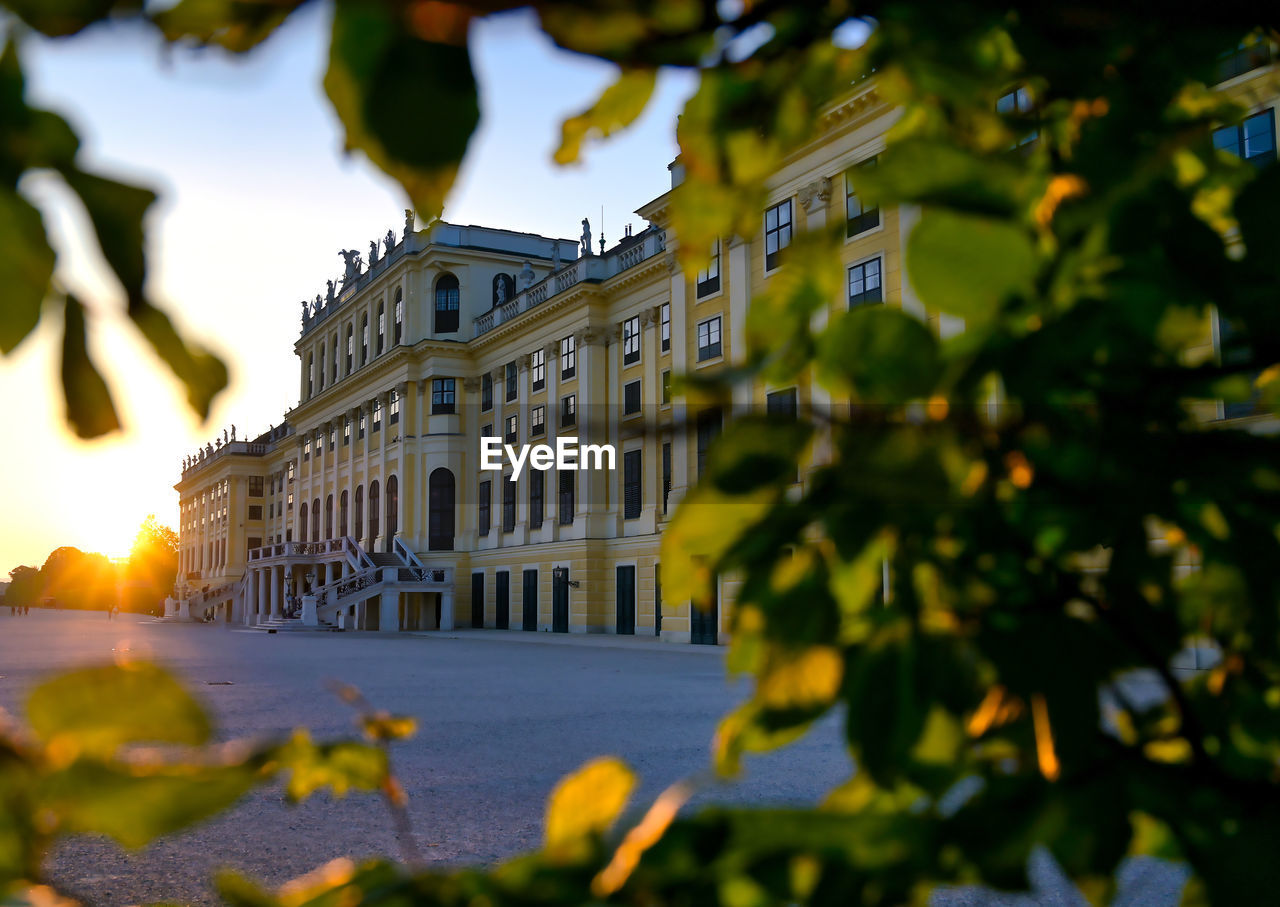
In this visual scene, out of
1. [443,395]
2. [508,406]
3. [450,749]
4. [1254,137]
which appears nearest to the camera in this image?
[450,749]

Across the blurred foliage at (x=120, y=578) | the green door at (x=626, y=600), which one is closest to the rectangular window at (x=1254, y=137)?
the green door at (x=626, y=600)

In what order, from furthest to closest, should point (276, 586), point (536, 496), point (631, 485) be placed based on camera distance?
point (276, 586)
point (536, 496)
point (631, 485)

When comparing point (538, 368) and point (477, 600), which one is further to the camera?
point (477, 600)

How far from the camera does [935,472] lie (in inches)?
23.0

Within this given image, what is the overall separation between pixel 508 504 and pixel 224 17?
39859 millimetres

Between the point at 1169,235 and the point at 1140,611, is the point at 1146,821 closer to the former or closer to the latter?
the point at 1140,611

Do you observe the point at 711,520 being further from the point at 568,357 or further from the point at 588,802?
the point at 568,357

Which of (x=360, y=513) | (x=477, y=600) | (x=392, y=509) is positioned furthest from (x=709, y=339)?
(x=360, y=513)

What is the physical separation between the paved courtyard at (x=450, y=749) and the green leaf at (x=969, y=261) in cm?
49

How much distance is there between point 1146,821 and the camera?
979mm

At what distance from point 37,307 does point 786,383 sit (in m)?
0.48

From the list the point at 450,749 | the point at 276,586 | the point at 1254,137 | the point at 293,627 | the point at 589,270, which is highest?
the point at 589,270

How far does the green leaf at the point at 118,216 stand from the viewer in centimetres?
52

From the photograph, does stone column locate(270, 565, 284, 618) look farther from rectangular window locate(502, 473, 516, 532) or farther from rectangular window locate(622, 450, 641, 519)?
rectangular window locate(622, 450, 641, 519)
